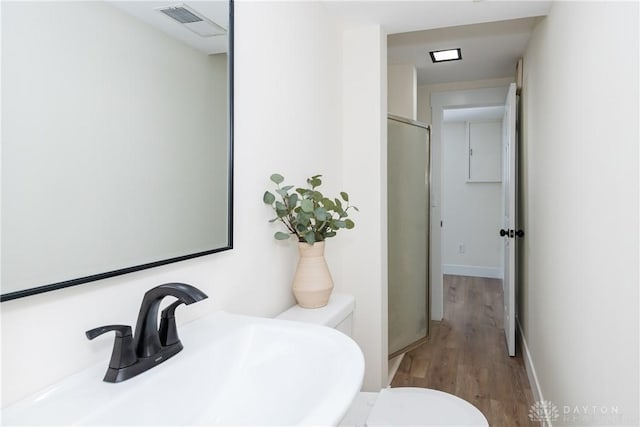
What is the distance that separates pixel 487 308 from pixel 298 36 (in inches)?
137

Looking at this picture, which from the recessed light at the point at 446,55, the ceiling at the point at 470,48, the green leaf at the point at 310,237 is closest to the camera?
the green leaf at the point at 310,237

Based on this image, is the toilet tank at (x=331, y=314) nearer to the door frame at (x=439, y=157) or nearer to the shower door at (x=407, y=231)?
the shower door at (x=407, y=231)

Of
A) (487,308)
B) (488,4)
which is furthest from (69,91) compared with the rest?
(487,308)

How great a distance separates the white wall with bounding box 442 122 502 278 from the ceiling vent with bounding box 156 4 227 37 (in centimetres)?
505

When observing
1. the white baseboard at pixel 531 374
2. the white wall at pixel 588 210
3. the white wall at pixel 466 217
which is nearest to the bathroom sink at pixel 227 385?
the white wall at pixel 588 210

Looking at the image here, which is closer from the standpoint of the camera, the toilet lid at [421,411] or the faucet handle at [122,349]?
the faucet handle at [122,349]

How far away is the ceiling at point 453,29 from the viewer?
1958mm

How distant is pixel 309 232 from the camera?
4.86 feet

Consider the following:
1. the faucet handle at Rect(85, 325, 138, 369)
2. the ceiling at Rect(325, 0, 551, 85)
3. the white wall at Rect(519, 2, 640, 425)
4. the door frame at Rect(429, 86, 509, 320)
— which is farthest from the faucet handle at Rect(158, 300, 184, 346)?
the door frame at Rect(429, 86, 509, 320)

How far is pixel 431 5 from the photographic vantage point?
1934 millimetres

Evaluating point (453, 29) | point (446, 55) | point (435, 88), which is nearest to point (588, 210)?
point (453, 29)

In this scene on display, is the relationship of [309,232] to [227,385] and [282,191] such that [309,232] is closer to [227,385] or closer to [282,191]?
[282,191]

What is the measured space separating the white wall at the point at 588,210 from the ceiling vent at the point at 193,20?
3.53 feet

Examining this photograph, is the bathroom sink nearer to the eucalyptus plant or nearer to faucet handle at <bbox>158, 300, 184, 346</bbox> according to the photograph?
faucet handle at <bbox>158, 300, 184, 346</bbox>
